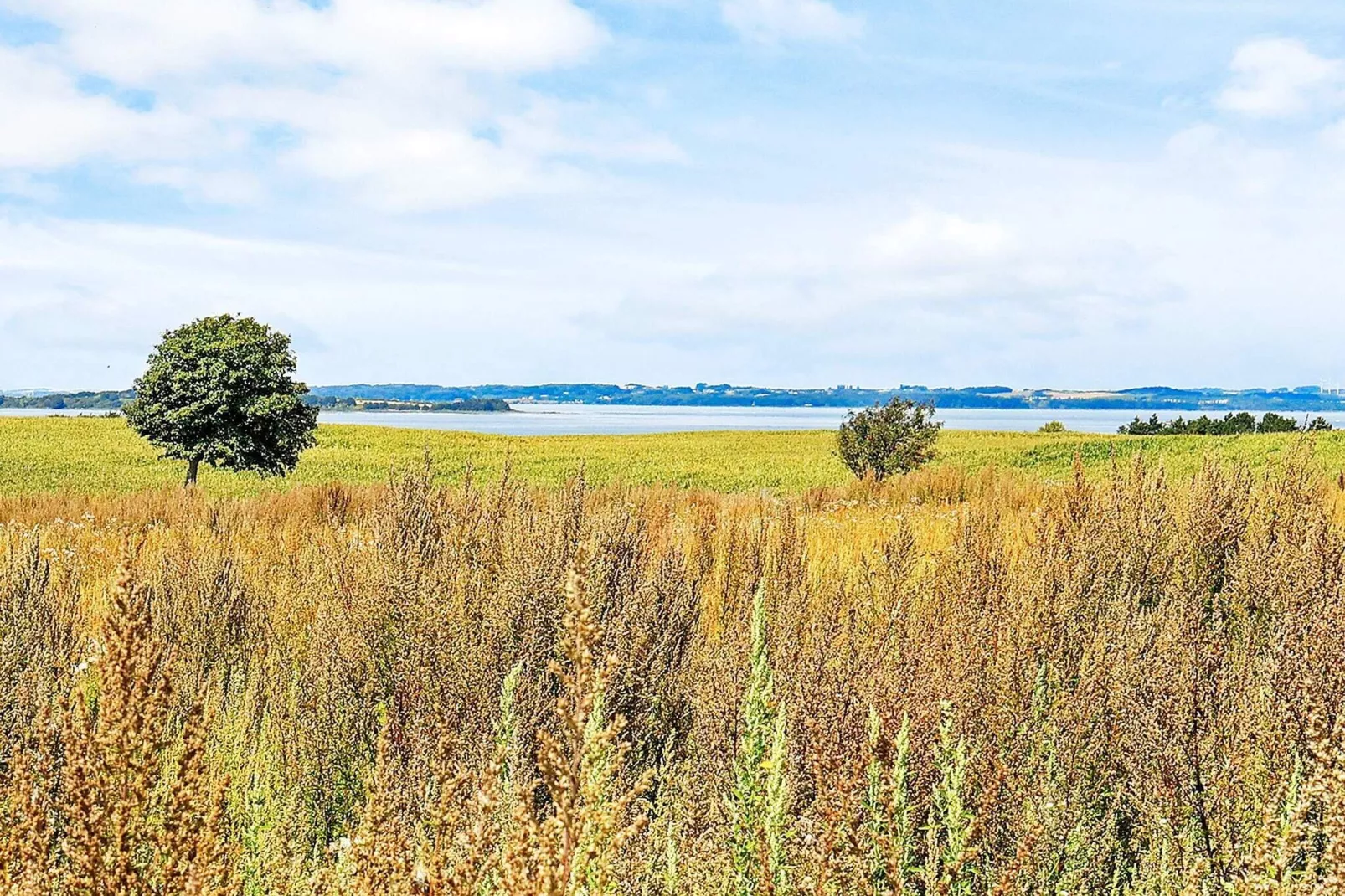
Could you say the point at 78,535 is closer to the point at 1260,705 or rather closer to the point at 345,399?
the point at 1260,705

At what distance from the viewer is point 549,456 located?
48.8 metres

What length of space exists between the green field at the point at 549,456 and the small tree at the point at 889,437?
238cm

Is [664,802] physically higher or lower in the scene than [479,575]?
lower

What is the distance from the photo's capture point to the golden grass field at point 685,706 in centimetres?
200

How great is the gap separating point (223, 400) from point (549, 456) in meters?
23.2

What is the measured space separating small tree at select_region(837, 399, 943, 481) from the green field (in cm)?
238

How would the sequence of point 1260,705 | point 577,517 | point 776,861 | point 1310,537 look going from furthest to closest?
point 577,517, point 1310,537, point 1260,705, point 776,861

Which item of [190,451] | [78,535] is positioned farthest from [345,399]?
[78,535]

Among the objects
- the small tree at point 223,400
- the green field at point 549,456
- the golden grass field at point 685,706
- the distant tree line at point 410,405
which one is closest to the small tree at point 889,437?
the green field at point 549,456

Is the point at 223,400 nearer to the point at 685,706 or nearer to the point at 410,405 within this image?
the point at 685,706

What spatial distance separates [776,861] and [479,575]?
3761mm

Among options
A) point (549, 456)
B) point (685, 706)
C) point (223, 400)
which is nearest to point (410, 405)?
point (549, 456)

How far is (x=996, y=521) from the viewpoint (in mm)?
8453

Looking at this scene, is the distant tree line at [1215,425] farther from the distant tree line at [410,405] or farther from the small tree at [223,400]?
the distant tree line at [410,405]
